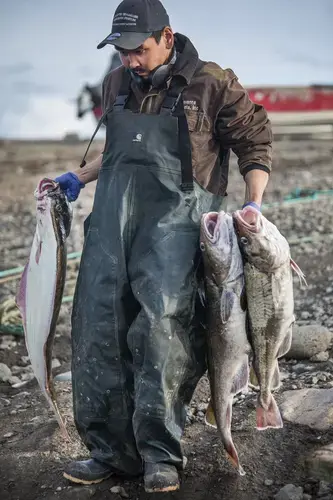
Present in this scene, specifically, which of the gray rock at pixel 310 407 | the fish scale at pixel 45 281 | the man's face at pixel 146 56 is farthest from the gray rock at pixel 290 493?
the man's face at pixel 146 56

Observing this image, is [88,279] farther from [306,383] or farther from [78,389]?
[306,383]

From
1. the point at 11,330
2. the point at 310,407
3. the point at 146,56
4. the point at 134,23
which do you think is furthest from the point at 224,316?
the point at 11,330

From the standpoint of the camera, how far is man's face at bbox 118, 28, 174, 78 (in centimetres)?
427

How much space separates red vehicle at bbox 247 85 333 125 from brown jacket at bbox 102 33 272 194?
19658mm

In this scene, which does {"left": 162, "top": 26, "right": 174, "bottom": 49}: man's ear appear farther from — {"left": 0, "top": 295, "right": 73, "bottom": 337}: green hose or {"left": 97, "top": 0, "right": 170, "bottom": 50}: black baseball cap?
{"left": 0, "top": 295, "right": 73, "bottom": 337}: green hose

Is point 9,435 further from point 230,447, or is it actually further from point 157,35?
point 157,35

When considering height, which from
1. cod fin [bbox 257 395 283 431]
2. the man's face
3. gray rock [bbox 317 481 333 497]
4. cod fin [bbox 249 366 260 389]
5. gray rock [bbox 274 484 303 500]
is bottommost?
gray rock [bbox 274 484 303 500]

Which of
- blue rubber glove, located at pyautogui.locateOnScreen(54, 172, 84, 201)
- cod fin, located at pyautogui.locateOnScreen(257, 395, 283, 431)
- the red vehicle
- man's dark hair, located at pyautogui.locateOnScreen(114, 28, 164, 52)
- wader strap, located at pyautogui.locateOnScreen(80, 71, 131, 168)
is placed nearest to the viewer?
cod fin, located at pyautogui.locateOnScreen(257, 395, 283, 431)

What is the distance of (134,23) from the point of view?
4254 millimetres

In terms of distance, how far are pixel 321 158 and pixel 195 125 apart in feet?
62.2

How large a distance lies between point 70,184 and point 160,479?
1.67m

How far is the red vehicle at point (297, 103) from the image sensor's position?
24.2 m

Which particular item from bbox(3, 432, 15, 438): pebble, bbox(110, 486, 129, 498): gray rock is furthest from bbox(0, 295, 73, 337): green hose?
bbox(110, 486, 129, 498): gray rock

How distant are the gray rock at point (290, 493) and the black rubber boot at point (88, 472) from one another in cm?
91
